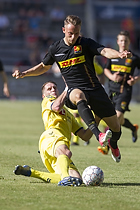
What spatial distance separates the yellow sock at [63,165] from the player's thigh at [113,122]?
3.89 ft

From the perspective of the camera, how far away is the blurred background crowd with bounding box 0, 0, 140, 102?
30.9 meters

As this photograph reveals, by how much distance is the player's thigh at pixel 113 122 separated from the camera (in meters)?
6.62

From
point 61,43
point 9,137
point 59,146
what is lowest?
point 9,137

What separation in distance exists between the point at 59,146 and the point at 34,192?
0.91m

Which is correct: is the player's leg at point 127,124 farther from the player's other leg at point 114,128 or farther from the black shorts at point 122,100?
the player's other leg at point 114,128

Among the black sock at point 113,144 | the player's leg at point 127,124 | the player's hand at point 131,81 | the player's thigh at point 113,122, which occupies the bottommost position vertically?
the player's leg at point 127,124

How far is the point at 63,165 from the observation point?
553 cm

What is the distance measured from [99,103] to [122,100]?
12.1 ft

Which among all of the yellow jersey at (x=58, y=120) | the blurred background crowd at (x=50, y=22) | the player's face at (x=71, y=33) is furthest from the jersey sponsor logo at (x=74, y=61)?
the blurred background crowd at (x=50, y=22)

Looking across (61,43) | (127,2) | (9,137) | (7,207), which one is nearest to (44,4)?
(127,2)

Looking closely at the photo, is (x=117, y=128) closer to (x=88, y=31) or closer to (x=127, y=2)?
(x=88, y=31)

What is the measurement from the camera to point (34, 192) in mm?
5102

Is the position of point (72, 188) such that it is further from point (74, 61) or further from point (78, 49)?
point (78, 49)

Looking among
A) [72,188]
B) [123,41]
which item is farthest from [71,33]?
[123,41]
